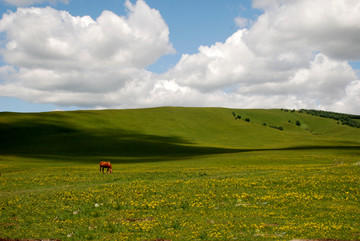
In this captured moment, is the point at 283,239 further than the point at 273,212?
No

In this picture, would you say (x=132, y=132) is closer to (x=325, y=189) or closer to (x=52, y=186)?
(x=52, y=186)

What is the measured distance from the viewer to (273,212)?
19578 mm

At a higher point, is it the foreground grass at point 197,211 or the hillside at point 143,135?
the hillside at point 143,135

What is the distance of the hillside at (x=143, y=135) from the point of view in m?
95.9

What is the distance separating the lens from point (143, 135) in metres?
130

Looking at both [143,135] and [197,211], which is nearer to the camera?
[197,211]

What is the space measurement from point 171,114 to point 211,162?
11502cm

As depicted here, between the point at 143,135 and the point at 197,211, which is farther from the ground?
the point at 143,135

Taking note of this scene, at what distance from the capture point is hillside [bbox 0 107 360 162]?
95.9 m

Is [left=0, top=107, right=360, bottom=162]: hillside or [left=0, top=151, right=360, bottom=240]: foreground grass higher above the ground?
[left=0, top=107, right=360, bottom=162]: hillside

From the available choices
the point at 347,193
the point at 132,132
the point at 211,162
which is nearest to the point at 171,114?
the point at 132,132

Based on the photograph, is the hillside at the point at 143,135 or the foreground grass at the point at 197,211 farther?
the hillside at the point at 143,135

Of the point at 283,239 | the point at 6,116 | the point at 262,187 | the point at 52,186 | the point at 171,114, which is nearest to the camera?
the point at 283,239

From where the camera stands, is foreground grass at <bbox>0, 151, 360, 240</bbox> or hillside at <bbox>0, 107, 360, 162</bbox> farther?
hillside at <bbox>0, 107, 360, 162</bbox>
